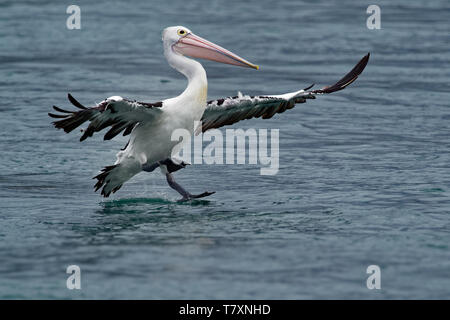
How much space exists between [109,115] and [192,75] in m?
1.36

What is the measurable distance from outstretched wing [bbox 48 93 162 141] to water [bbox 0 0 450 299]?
0.97m

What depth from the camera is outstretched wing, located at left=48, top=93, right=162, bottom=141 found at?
922cm

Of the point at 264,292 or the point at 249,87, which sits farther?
the point at 249,87

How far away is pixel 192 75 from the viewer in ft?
35.3

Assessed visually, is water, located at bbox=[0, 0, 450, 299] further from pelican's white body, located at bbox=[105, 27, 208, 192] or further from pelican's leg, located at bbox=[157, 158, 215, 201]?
pelican's white body, located at bbox=[105, 27, 208, 192]

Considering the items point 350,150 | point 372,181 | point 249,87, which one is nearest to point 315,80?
point 249,87

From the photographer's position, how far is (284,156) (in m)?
13.1

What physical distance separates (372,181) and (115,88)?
6.56 meters
